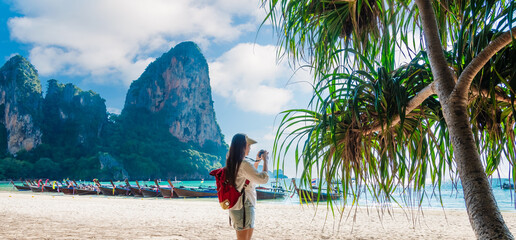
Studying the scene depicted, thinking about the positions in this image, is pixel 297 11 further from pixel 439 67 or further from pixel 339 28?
pixel 439 67

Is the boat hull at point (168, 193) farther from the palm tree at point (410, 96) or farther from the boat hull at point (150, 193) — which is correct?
the palm tree at point (410, 96)

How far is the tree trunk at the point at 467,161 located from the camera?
3.17 feet

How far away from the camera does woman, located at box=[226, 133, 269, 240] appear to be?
71.8 inches

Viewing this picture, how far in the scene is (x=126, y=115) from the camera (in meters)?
85.7

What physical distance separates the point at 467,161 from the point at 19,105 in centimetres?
7808

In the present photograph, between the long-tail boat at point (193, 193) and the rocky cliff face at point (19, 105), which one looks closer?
the long-tail boat at point (193, 193)

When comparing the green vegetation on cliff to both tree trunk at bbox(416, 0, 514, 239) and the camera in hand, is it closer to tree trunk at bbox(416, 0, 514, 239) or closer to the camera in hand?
the camera in hand

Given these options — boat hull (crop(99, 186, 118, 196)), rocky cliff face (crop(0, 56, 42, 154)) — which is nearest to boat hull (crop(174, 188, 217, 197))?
boat hull (crop(99, 186, 118, 196))

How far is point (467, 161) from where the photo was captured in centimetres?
106

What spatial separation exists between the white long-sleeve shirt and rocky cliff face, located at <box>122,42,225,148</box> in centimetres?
8599

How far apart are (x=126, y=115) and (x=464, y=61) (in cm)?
9161

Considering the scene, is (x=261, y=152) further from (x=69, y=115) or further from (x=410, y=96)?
(x=69, y=115)

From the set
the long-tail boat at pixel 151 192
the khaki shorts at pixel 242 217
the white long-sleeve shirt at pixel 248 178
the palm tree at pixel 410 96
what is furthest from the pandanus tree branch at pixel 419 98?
the long-tail boat at pixel 151 192

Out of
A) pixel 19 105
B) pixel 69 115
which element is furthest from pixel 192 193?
pixel 69 115
